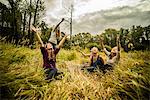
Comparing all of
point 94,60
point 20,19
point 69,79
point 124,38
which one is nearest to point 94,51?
point 94,60

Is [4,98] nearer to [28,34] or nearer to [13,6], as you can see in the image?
[28,34]

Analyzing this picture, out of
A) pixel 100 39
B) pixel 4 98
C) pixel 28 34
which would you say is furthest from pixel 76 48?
pixel 4 98

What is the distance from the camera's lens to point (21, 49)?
272 centimetres

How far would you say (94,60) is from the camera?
293cm

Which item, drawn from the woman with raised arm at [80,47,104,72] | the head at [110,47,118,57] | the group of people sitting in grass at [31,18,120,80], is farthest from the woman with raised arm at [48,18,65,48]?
the head at [110,47,118,57]

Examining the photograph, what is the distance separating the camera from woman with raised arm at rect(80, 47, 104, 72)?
2873mm

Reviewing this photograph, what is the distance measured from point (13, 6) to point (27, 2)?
134 mm

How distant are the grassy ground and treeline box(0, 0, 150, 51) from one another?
0.27ft

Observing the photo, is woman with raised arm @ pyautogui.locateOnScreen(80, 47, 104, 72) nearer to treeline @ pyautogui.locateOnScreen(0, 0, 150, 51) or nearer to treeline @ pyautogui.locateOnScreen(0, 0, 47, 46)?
treeline @ pyautogui.locateOnScreen(0, 0, 150, 51)

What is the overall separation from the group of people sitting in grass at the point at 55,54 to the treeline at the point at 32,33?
0.14ft

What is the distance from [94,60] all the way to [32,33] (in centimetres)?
54

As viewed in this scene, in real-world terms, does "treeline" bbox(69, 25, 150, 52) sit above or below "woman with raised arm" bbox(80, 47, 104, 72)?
above

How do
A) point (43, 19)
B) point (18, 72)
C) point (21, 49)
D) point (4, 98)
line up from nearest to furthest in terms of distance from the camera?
point (4, 98), point (18, 72), point (21, 49), point (43, 19)

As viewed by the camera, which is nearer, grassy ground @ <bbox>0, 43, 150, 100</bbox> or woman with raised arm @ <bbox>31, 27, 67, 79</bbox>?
grassy ground @ <bbox>0, 43, 150, 100</bbox>
